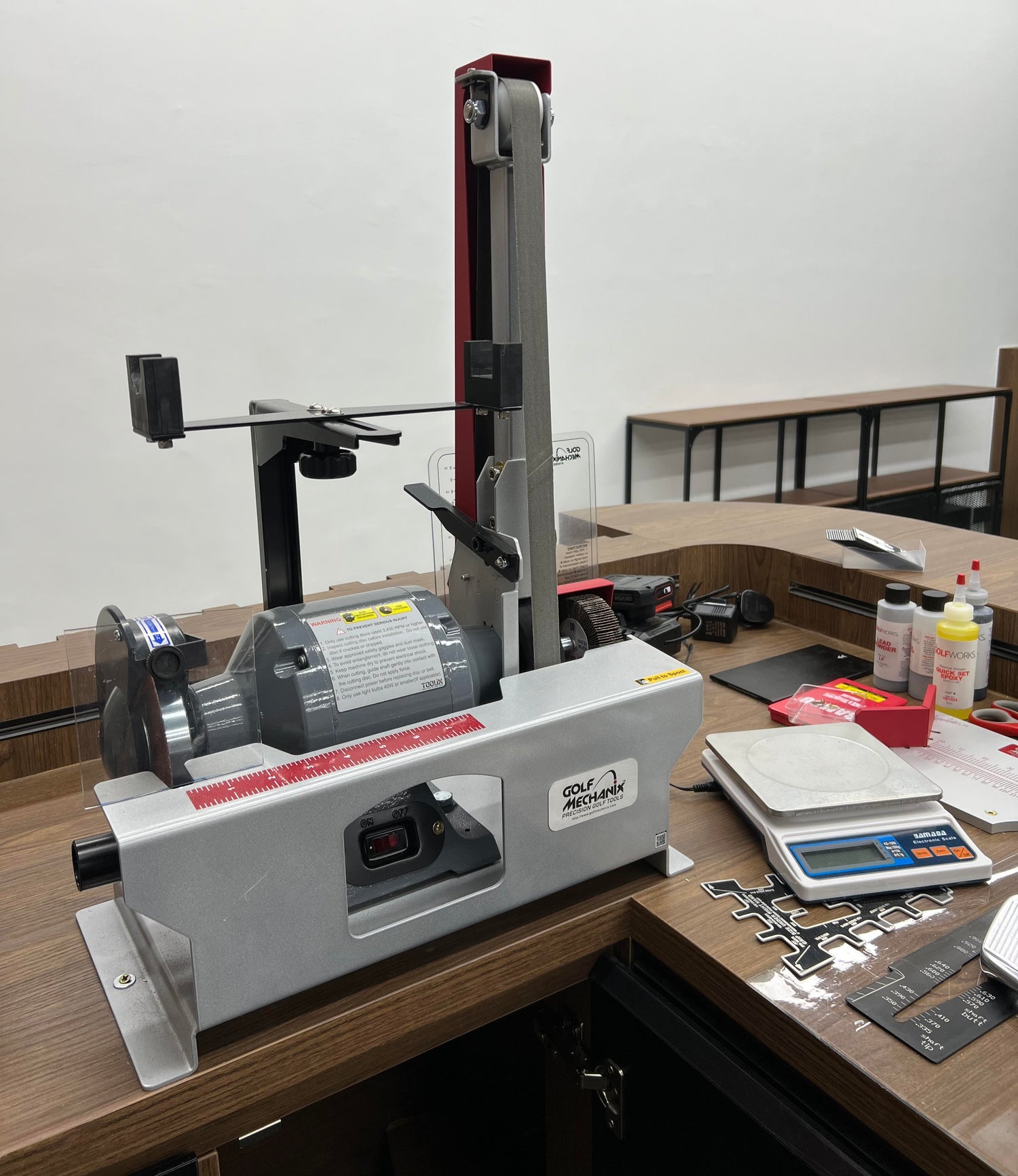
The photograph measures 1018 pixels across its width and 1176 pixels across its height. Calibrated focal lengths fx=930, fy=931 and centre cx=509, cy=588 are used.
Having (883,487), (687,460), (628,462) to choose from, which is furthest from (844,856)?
(883,487)

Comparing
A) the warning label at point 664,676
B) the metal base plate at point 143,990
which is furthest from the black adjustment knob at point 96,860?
the warning label at point 664,676

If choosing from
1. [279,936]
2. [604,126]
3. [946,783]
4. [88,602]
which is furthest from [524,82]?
[604,126]

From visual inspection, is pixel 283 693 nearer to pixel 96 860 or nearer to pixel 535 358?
pixel 96 860

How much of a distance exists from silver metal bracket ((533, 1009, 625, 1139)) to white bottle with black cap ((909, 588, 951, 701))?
0.68 metres

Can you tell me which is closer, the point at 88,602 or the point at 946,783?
the point at 946,783

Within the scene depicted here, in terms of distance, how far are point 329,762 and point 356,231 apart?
8.91 feet

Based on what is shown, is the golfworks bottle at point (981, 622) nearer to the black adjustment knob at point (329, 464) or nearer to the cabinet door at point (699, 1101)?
the cabinet door at point (699, 1101)

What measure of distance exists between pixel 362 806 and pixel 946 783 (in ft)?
2.32

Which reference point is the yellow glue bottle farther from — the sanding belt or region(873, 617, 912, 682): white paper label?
the sanding belt

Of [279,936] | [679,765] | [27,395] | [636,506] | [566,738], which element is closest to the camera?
[279,936]

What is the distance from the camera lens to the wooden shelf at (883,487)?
4.49 m

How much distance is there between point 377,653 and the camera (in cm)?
79

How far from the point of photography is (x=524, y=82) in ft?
2.71

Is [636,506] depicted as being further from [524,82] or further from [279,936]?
[279,936]
